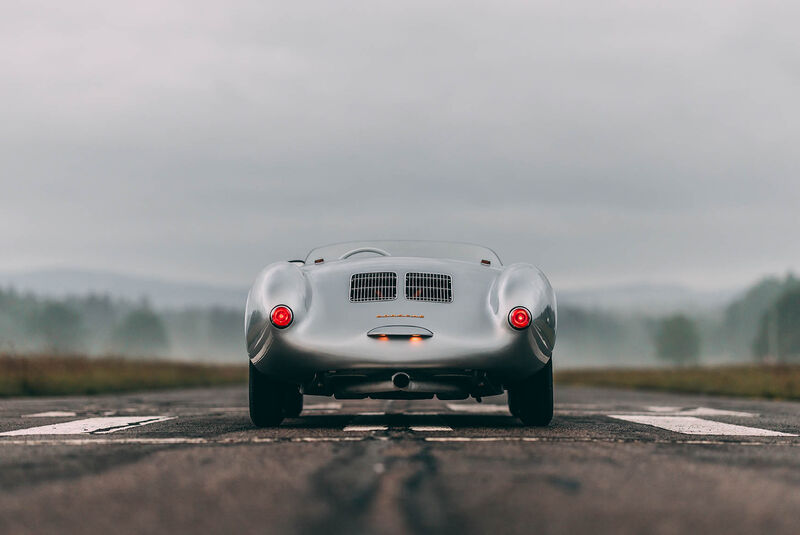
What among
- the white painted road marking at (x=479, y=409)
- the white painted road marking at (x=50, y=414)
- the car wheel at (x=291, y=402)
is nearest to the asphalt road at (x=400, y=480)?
the car wheel at (x=291, y=402)

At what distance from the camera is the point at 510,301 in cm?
631

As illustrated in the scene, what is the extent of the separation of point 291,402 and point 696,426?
3178 mm

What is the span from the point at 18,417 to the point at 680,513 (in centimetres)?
669

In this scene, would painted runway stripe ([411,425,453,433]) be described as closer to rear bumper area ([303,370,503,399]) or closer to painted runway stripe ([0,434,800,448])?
rear bumper area ([303,370,503,399])

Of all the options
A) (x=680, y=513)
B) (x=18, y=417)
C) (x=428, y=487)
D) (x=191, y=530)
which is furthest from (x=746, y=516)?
(x=18, y=417)

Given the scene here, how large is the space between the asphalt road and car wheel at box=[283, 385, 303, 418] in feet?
2.76

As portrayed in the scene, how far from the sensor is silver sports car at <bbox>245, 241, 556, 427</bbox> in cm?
615

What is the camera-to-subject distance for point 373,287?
21.3ft

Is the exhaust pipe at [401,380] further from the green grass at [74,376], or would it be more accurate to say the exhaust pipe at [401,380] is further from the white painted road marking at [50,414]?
the green grass at [74,376]

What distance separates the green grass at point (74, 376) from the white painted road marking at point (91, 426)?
9238 mm

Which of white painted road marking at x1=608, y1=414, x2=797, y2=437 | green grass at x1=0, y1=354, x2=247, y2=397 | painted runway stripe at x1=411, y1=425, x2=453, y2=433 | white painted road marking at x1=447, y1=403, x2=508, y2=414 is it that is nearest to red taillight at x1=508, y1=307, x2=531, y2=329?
painted runway stripe at x1=411, y1=425, x2=453, y2=433

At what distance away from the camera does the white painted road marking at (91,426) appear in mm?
6159

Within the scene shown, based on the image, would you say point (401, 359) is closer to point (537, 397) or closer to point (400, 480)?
point (537, 397)

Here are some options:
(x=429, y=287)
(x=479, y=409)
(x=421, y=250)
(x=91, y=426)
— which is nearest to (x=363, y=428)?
(x=429, y=287)
